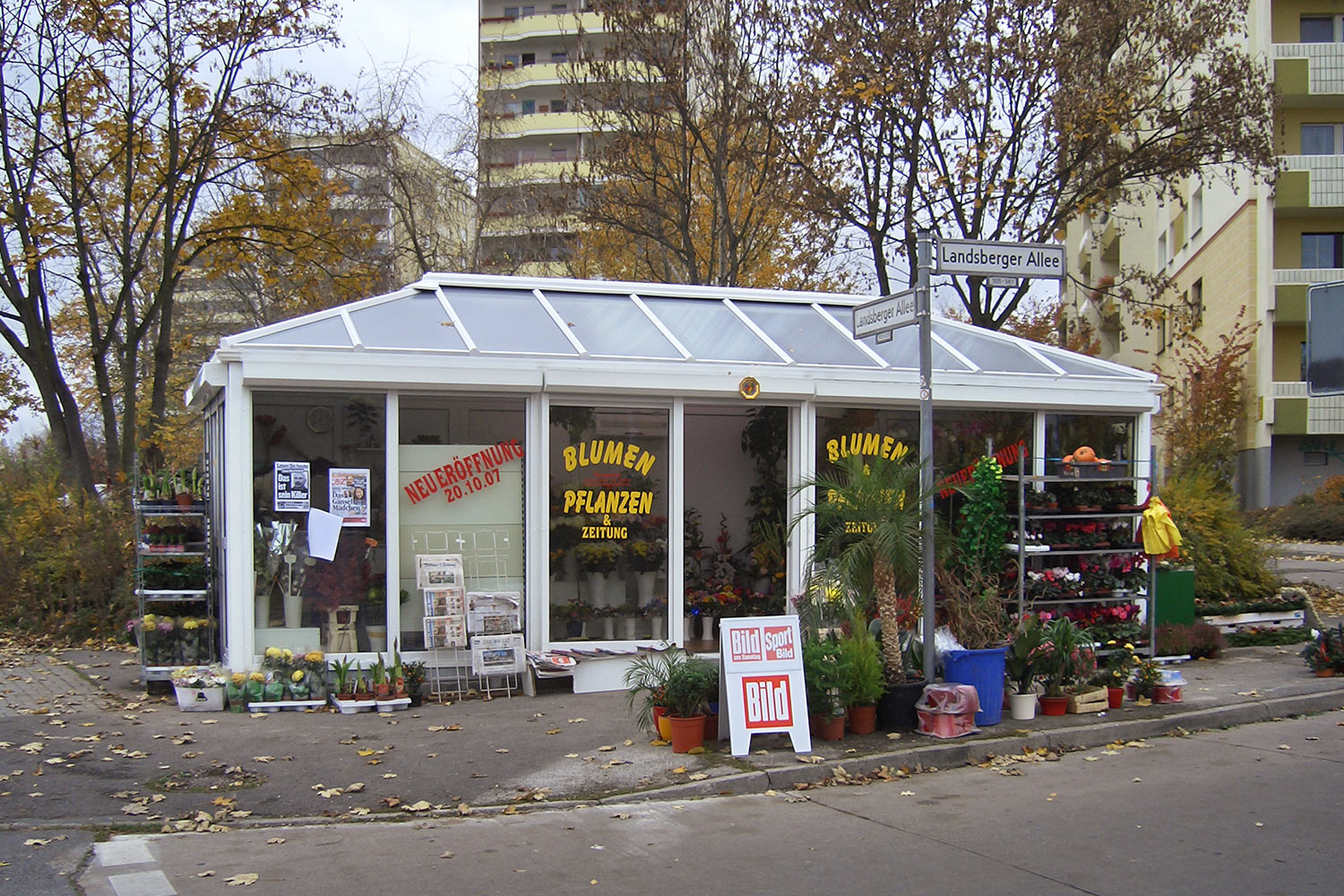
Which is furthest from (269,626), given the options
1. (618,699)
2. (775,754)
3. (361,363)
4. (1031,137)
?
(1031,137)

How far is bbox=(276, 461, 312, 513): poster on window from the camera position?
34.4 feet

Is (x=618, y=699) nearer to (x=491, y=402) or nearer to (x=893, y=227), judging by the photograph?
(x=491, y=402)

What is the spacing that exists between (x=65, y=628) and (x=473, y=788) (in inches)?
384

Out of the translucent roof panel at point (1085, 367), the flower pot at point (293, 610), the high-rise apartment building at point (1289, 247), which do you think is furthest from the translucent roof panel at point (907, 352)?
the high-rise apartment building at point (1289, 247)

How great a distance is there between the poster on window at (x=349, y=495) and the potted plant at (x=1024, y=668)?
19.6 ft

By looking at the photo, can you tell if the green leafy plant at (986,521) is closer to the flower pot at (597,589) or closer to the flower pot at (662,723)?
the flower pot at (597,589)

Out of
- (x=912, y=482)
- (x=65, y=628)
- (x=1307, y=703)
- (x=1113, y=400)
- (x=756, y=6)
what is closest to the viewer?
(x=912, y=482)

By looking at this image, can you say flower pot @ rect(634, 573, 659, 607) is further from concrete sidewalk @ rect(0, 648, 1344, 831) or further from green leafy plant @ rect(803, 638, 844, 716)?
green leafy plant @ rect(803, 638, 844, 716)

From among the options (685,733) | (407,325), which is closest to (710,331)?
(407,325)

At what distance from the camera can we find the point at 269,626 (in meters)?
10.5

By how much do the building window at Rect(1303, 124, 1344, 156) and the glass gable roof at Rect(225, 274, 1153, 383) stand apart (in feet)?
89.2

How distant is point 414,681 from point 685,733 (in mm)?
3227

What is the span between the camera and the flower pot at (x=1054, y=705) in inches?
373

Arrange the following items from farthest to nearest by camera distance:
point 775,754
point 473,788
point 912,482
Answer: point 912,482
point 775,754
point 473,788
